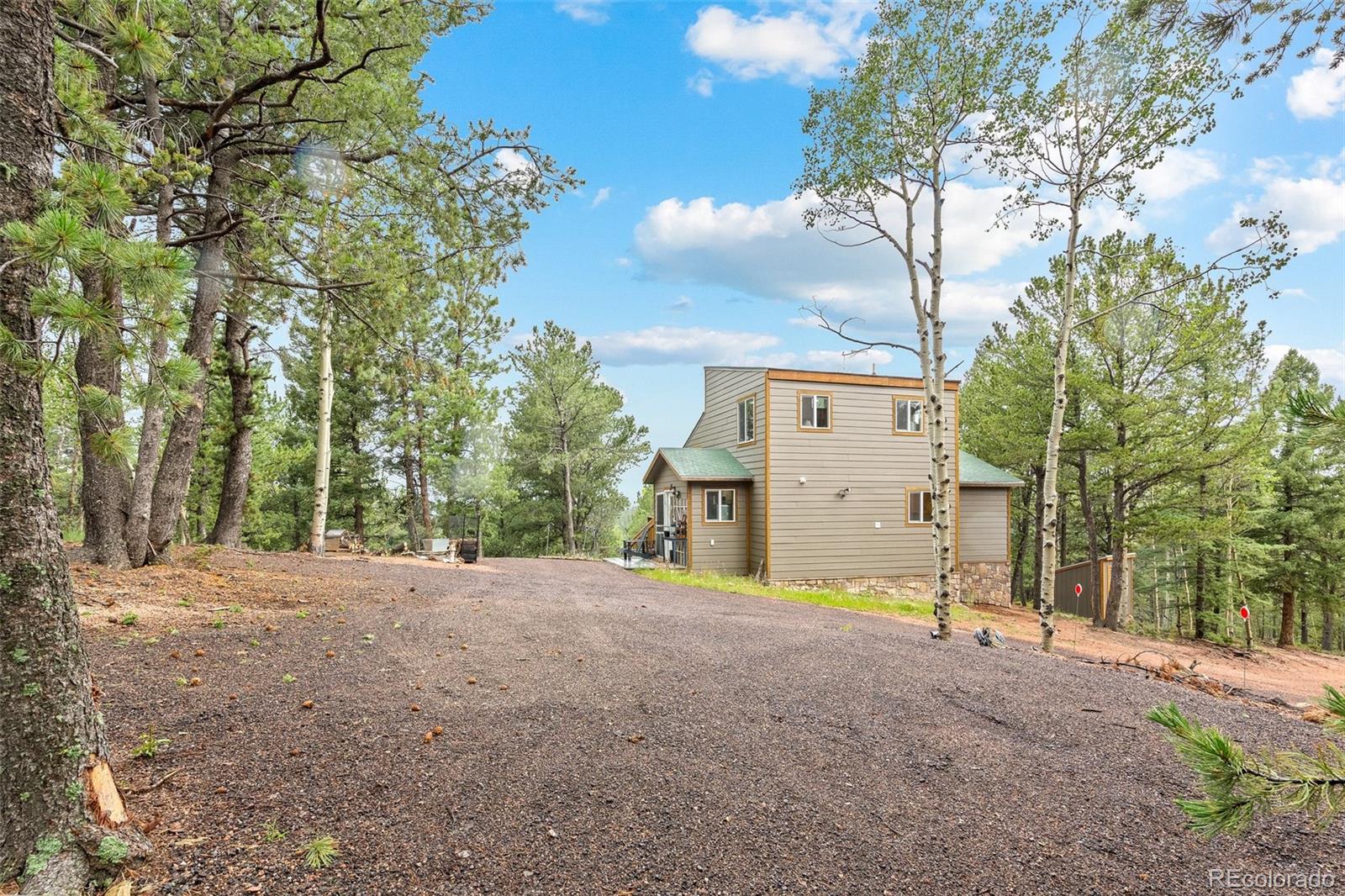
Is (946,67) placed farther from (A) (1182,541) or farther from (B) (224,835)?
(A) (1182,541)

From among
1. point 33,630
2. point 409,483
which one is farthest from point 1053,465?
point 409,483

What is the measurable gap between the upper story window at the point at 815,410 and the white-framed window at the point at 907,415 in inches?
80.9

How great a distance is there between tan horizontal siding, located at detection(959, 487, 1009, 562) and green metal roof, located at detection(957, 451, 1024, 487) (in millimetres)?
320

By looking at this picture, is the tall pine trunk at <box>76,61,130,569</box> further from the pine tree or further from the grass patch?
the grass patch

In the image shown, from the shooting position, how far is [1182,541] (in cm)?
1482

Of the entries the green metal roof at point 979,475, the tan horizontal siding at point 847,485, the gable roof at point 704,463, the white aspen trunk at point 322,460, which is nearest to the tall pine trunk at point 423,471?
the white aspen trunk at point 322,460

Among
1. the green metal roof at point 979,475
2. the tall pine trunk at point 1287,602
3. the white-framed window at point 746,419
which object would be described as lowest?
the tall pine trunk at point 1287,602

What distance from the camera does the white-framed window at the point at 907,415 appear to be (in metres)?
16.3

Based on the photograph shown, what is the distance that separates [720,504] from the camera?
52.0 ft

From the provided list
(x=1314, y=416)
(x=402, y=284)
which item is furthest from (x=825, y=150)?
(x=1314, y=416)

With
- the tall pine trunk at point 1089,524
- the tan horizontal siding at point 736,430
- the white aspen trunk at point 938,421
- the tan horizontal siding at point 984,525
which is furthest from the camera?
the tan horizontal siding at point 984,525

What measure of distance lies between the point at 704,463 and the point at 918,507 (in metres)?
6.09

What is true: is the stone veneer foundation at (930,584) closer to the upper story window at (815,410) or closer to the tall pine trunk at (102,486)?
the upper story window at (815,410)

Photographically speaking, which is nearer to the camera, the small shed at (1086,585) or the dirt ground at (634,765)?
the dirt ground at (634,765)
